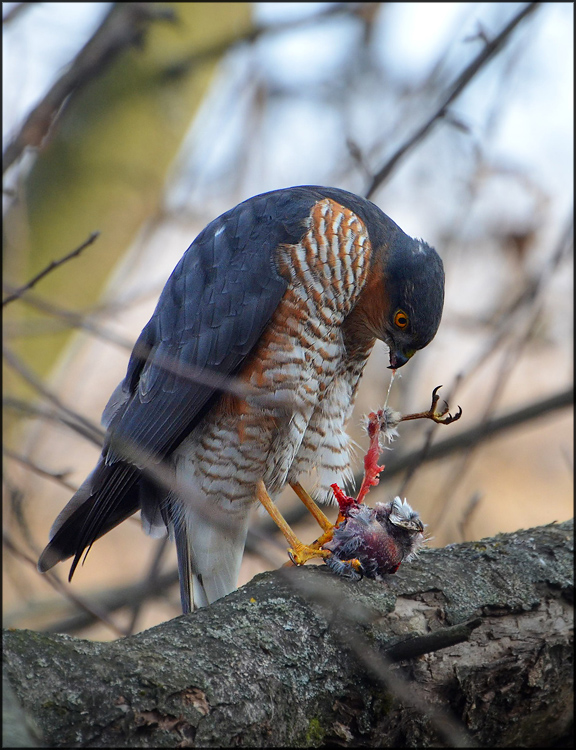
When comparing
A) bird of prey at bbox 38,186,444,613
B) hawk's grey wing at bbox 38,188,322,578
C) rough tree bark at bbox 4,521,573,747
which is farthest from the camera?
bird of prey at bbox 38,186,444,613

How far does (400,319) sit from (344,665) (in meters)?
1.69

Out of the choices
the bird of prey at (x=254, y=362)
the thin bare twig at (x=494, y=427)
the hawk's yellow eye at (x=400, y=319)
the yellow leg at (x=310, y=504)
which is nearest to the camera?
the bird of prey at (x=254, y=362)

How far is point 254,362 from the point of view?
3.36 m

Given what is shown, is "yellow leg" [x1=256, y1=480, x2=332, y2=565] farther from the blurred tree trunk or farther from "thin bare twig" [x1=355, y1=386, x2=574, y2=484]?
the blurred tree trunk

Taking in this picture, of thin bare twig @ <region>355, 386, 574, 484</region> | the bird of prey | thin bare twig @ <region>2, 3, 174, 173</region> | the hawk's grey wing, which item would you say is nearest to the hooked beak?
the bird of prey

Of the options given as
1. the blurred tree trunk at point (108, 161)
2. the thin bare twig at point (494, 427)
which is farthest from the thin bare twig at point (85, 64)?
the thin bare twig at point (494, 427)

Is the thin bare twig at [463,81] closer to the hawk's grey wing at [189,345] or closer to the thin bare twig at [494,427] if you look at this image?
the hawk's grey wing at [189,345]

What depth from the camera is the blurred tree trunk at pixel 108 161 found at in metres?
5.16

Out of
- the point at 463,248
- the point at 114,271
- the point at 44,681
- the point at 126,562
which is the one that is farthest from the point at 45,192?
the point at 126,562

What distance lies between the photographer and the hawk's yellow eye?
3.43 m

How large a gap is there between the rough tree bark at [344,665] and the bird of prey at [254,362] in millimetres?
793

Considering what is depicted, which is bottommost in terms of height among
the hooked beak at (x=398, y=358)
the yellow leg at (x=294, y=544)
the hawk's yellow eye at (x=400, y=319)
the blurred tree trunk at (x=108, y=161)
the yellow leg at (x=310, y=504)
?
the yellow leg at (x=294, y=544)

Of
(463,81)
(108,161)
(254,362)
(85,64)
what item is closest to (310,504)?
(254,362)

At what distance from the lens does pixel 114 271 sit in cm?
546
